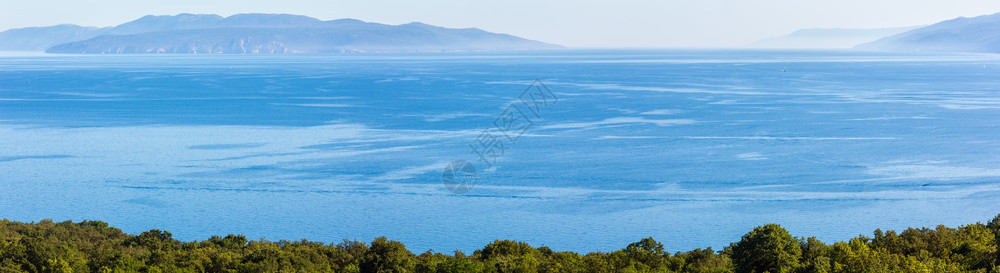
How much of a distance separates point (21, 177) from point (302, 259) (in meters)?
39.0

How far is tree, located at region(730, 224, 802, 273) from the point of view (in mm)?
23969

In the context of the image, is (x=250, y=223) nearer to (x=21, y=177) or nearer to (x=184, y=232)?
(x=184, y=232)

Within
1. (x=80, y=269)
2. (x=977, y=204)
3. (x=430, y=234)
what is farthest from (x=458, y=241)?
(x=977, y=204)

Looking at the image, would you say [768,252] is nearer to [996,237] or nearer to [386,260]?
[996,237]

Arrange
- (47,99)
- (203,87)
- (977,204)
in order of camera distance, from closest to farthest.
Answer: (977,204) → (47,99) → (203,87)

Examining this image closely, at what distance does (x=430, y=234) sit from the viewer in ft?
144

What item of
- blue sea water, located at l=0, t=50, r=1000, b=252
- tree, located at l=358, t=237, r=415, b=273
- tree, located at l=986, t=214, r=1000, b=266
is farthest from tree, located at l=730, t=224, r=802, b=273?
blue sea water, located at l=0, t=50, r=1000, b=252

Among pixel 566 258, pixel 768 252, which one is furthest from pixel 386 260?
pixel 768 252

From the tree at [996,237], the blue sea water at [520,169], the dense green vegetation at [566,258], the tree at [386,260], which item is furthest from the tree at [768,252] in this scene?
the blue sea water at [520,169]

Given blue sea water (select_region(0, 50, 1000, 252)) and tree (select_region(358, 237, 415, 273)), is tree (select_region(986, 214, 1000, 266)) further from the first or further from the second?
tree (select_region(358, 237, 415, 273))

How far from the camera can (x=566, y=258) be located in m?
28.0

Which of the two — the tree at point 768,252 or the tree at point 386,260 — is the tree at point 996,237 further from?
the tree at point 386,260

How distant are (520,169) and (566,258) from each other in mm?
28734

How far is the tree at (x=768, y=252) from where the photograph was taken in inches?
944
